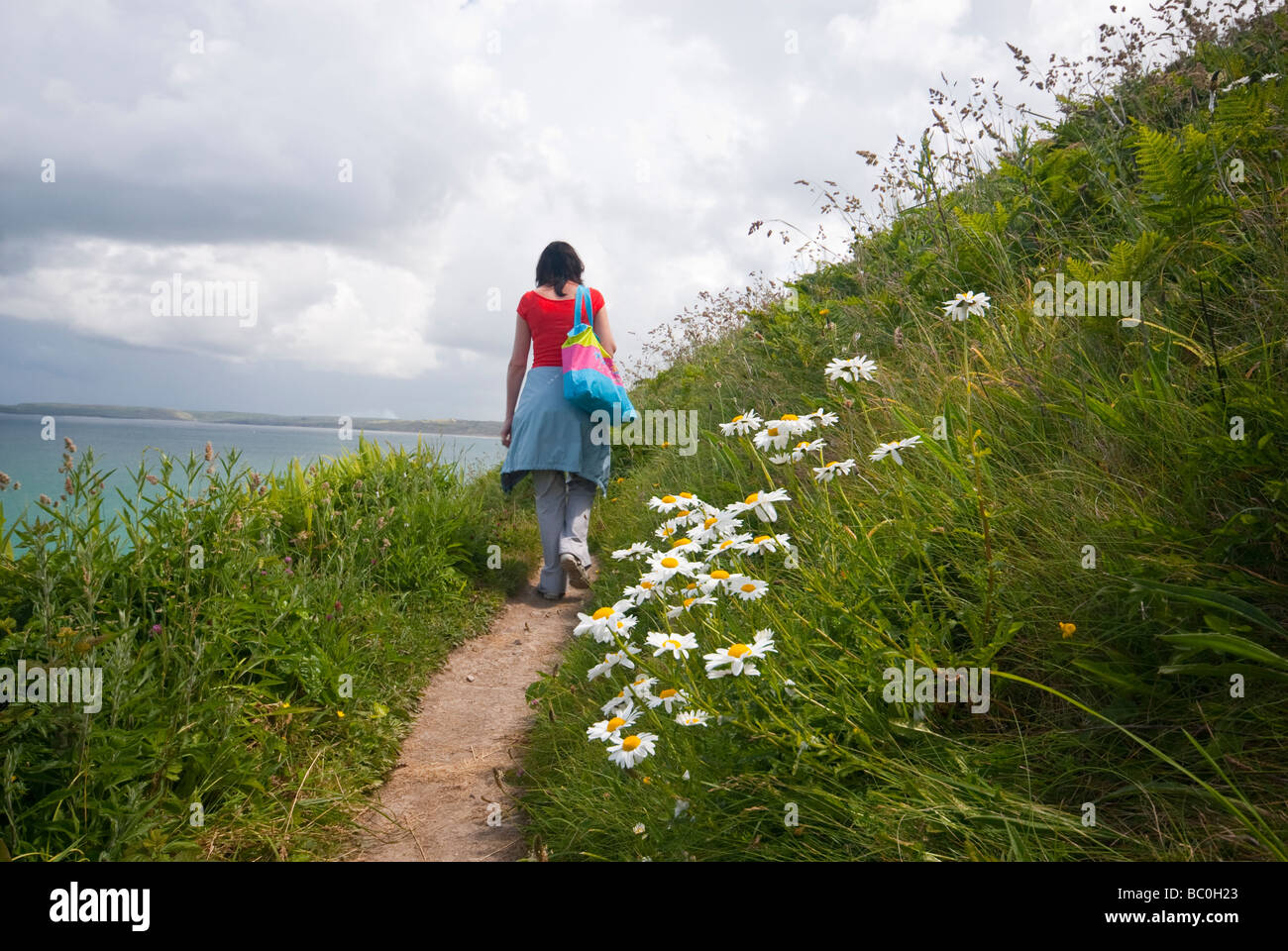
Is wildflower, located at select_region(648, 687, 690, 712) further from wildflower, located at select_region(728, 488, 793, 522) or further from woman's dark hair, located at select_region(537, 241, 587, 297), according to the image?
woman's dark hair, located at select_region(537, 241, 587, 297)

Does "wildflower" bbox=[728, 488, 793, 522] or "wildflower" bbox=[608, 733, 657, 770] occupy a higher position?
"wildflower" bbox=[728, 488, 793, 522]

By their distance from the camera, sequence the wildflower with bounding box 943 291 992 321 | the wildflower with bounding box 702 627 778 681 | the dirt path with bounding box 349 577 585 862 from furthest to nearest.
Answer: the wildflower with bounding box 943 291 992 321 < the dirt path with bounding box 349 577 585 862 < the wildflower with bounding box 702 627 778 681

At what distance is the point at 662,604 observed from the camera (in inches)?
96.1

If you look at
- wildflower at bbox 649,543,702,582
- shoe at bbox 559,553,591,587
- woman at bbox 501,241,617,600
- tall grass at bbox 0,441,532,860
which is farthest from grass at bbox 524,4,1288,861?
woman at bbox 501,241,617,600

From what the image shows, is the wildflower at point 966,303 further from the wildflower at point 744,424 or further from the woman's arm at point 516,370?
the woman's arm at point 516,370

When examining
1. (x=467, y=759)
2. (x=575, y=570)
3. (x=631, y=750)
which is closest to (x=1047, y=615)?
(x=631, y=750)

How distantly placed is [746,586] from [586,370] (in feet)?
12.9

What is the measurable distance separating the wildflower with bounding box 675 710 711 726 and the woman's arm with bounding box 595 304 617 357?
449 centimetres

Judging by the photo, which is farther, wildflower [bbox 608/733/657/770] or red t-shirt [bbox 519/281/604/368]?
red t-shirt [bbox 519/281/604/368]

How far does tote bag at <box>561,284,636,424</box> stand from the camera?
5910 millimetres

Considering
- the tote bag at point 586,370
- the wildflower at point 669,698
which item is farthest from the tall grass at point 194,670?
the tote bag at point 586,370

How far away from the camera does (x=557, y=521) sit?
6.16m

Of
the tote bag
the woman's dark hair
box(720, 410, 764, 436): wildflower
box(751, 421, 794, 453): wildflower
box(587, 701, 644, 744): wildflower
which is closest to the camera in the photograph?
box(587, 701, 644, 744): wildflower

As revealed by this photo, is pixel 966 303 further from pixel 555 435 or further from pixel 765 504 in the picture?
pixel 555 435
